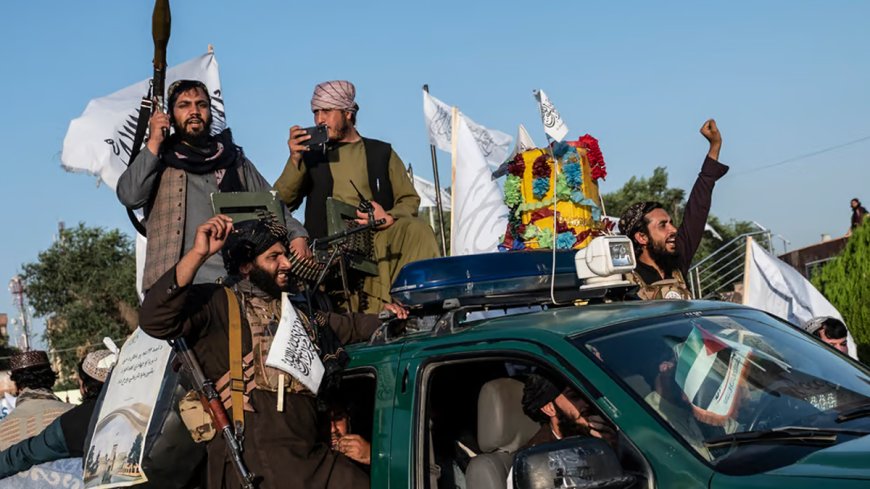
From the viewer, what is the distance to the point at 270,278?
4.78 metres

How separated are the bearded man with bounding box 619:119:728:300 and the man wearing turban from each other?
1.17 m

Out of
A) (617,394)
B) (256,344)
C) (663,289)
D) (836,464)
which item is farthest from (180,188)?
(836,464)

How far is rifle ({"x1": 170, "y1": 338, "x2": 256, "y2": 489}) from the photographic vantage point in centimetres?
424

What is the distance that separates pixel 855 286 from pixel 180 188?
740 centimetres

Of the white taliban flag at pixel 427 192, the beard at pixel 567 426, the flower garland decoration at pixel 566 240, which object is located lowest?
the beard at pixel 567 426

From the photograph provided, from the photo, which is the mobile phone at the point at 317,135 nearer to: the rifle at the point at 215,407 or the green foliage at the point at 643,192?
the rifle at the point at 215,407

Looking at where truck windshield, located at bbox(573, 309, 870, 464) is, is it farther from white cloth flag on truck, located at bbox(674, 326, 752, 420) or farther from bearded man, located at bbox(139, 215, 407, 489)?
bearded man, located at bbox(139, 215, 407, 489)

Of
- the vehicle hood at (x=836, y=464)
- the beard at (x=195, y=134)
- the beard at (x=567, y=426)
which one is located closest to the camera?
the vehicle hood at (x=836, y=464)

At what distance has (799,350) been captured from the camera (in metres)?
3.97

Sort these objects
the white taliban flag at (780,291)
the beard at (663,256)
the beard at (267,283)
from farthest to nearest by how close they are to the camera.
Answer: the white taliban flag at (780,291), the beard at (663,256), the beard at (267,283)

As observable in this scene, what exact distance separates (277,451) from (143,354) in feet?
3.39

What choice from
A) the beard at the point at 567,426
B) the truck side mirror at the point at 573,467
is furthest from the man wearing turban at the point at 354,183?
the truck side mirror at the point at 573,467

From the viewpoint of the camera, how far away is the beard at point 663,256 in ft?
20.4

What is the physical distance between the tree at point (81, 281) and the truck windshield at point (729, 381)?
34270 millimetres
